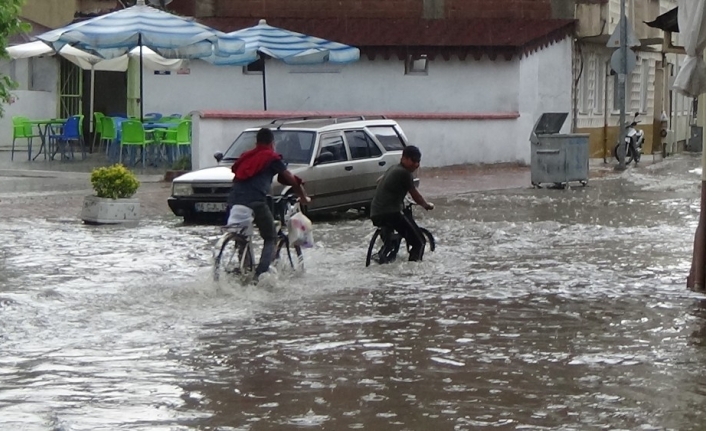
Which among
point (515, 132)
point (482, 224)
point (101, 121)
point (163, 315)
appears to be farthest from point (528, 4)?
point (163, 315)

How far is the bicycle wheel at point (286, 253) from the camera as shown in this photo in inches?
534

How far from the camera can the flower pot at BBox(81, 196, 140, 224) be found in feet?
61.9

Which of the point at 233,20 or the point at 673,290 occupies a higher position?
the point at 233,20

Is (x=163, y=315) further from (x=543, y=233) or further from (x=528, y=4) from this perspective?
(x=528, y=4)

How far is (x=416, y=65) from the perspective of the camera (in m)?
34.3

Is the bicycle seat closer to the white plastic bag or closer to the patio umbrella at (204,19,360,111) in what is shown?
the white plastic bag

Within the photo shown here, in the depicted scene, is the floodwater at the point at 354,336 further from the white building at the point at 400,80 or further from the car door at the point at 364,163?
the white building at the point at 400,80

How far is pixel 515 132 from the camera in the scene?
32.7 m

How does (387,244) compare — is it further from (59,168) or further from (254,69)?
(254,69)

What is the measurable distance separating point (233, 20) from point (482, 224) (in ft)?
58.3

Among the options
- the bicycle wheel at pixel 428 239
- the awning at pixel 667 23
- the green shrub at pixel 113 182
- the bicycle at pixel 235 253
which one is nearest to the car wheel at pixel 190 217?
the green shrub at pixel 113 182

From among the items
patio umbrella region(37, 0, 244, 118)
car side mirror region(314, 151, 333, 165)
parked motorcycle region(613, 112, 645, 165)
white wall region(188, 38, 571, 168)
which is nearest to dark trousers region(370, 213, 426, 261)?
car side mirror region(314, 151, 333, 165)

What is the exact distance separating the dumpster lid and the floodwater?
975cm

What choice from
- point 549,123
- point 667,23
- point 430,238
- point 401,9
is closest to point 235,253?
point 430,238
